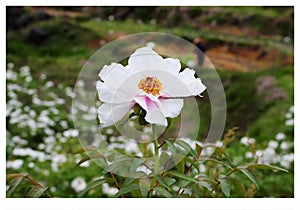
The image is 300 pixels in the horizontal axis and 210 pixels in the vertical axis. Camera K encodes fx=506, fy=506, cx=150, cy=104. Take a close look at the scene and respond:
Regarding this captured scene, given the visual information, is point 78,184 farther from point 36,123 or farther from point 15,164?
point 36,123

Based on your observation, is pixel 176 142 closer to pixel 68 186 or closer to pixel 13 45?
pixel 68 186

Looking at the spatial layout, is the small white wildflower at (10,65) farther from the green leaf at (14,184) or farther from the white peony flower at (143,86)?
the white peony flower at (143,86)

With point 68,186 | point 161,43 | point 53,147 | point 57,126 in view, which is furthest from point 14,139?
point 161,43

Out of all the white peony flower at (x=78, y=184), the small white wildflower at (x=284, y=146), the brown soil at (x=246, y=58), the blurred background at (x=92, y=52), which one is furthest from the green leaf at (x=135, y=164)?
the brown soil at (x=246, y=58)

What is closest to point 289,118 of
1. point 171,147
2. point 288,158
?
point 288,158

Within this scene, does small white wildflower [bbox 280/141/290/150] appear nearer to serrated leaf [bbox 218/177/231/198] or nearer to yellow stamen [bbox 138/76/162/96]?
serrated leaf [bbox 218/177/231/198]
